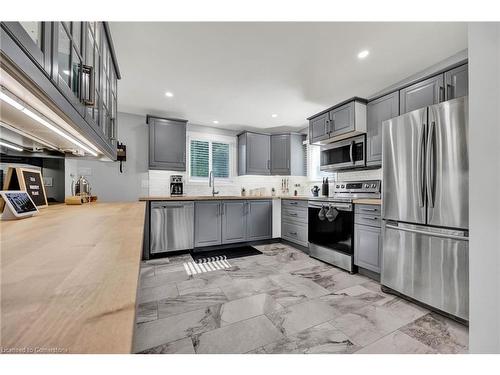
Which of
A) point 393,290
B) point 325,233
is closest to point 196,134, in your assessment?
point 325,233

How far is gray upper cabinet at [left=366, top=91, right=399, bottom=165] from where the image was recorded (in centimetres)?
260

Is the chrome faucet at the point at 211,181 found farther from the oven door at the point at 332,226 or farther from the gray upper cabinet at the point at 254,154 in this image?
the oven door at the point at 332,226

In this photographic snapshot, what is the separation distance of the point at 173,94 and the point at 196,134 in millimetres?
1354

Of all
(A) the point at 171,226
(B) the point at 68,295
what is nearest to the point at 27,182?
(B) the point at 68,295

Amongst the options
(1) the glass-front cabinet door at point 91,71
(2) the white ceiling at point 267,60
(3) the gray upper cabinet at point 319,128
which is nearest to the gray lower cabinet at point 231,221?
(3) the gray upper cabinet at point 319,128

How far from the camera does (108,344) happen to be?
10.4 inches

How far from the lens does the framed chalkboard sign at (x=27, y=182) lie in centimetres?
145

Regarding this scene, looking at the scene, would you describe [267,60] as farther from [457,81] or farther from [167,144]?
[167,144]

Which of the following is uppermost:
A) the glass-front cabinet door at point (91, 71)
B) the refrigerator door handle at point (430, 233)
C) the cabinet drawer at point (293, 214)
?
the glass-front cabinet door at point (91, 71)

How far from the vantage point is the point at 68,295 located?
1.24 ft

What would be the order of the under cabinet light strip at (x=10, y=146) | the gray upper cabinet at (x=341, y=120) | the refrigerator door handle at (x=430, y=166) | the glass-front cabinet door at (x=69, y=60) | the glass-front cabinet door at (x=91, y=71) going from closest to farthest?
the glass-front cabinet door at (x=69, y=60), the glass-front cabinet door at (x=91, y=71), the under cabinet light strip at (x=10, y=146), the refrigerator door handle at (x=430, y=166), the gray upper cabinet at (x=341, y=120)

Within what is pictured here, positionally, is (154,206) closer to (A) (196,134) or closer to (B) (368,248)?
(A) (196,134)

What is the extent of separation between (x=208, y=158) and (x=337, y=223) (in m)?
2.80

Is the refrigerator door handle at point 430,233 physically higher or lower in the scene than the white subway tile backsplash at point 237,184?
lower
